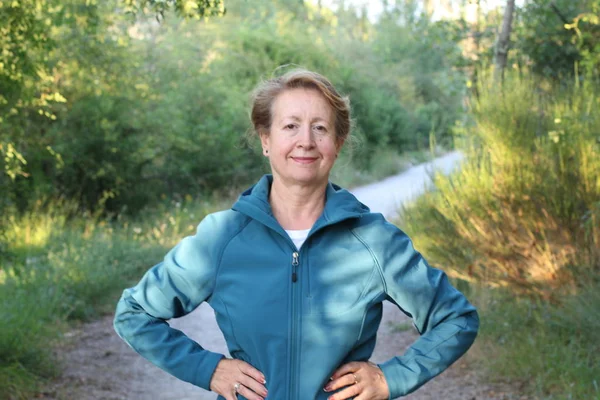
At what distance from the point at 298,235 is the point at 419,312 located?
0.44m

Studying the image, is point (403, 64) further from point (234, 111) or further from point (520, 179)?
point (520, 179)

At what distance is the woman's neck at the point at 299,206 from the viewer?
2711mm

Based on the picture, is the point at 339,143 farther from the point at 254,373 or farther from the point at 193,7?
the point at 193,7

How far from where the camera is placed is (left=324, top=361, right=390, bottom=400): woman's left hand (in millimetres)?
2543

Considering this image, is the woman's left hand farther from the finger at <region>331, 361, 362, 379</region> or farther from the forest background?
the forest background

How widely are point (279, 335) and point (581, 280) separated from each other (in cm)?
532

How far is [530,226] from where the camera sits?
7719mm

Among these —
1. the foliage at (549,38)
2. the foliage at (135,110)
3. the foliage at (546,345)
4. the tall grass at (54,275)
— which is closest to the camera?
the foliage at (546,345)

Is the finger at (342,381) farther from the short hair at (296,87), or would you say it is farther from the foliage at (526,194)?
the foliage at (526,194)

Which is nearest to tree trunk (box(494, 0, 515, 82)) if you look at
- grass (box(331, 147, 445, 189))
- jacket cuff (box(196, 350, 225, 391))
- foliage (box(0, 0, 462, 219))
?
foliage (box(0, 0, 462, 219))

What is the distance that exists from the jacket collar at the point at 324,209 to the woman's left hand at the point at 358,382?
0.43 m

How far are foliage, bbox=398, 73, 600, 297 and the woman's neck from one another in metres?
4.56

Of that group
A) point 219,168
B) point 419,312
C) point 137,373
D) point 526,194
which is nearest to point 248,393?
point 419,312

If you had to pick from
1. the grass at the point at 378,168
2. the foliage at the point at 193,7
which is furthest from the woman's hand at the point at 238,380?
the grass at the point at 378,168
